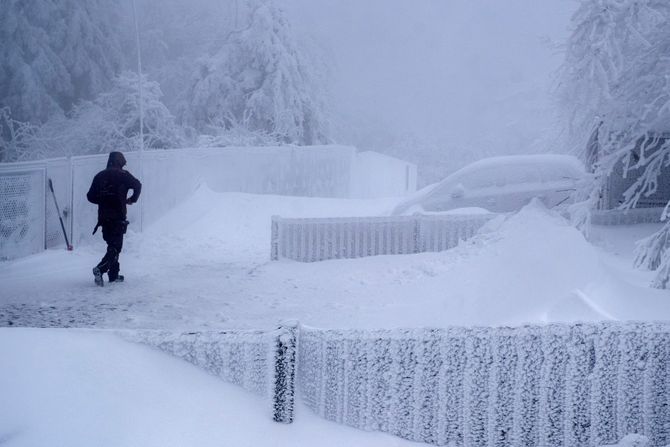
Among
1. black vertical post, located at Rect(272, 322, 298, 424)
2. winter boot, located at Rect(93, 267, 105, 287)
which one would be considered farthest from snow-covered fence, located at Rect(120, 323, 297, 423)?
winter boot, located at Rect(93, 267, 105, 287)

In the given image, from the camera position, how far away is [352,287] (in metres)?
8.37

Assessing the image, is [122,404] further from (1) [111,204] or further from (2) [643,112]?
(2) [643,112]

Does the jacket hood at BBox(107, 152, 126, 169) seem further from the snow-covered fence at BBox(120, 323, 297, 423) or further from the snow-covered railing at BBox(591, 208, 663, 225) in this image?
the snow-covered railing at BBox(591, 208, 663, 225)

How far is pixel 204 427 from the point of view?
3.48 m

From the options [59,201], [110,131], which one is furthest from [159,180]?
Answer: [110,131]

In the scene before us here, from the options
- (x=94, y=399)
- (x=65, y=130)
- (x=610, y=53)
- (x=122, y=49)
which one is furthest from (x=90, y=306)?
(x=122, y=49)

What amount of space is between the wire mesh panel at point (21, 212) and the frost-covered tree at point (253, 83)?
1718 centimetres

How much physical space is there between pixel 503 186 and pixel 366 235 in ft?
13.8

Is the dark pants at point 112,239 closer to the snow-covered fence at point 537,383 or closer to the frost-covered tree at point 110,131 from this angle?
the snow-covered fence at point 537,383

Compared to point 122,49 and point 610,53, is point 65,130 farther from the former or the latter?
point 610,53

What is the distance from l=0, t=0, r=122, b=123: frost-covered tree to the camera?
87.5 ft

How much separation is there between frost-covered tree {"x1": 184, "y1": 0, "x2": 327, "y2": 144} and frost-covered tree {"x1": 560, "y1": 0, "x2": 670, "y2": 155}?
1663 cm

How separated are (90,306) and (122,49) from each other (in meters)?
29.7

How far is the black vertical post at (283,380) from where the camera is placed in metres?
3.59
